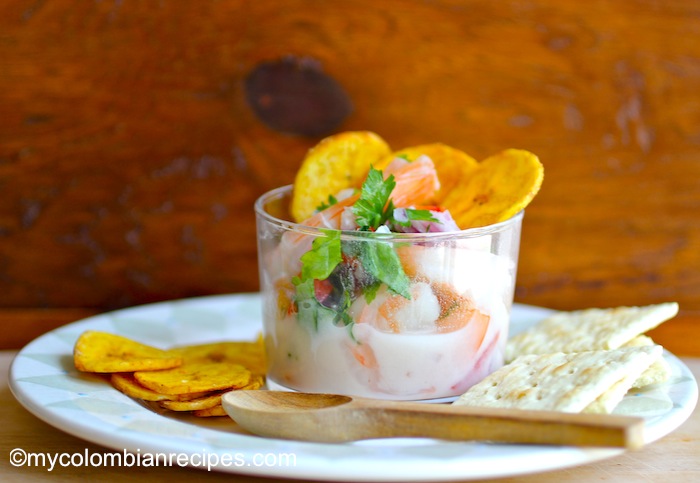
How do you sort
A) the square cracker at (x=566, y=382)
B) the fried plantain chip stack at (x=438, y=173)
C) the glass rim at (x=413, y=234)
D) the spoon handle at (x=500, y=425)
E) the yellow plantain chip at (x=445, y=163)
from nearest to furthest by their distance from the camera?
the spoon handle at (x=500, y=425) < the square cracker at (x=566, y=382) < the glass rim at (x=413, y=234) < the fried plantain chip stack at (x=438, y=173) < the yellow plantain chip at (x=445, y=163)

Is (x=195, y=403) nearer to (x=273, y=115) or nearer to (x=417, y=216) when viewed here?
(x=417, y=216)

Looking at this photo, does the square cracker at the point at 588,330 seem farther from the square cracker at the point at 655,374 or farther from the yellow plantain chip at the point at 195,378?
the yellow plantain chip at the point at 195,378

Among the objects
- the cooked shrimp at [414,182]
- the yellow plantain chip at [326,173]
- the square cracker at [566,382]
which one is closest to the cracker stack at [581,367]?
the square cracker at [566,382]

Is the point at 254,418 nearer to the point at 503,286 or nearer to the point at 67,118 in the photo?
the point at 503,286

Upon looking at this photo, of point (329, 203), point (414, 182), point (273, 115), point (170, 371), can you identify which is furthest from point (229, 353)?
point (273, 115)

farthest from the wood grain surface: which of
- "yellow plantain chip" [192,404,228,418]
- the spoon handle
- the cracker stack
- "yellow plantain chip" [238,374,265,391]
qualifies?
the spoon handle

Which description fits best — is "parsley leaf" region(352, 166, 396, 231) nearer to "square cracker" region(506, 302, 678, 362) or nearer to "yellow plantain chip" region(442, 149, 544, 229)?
"yellow plantain chip" region(442, 149, 544, 229)
